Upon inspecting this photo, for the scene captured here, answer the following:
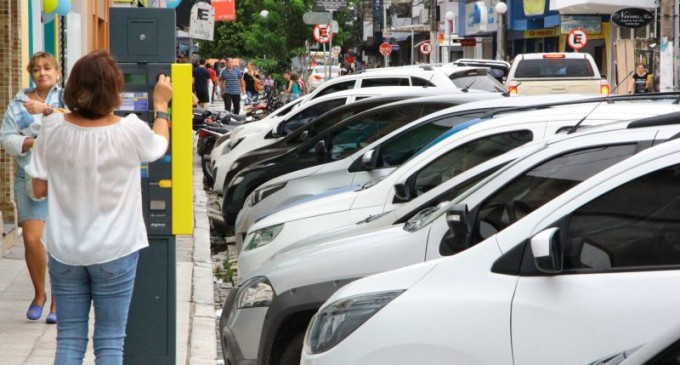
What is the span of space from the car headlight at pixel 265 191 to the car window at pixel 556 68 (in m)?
16.4

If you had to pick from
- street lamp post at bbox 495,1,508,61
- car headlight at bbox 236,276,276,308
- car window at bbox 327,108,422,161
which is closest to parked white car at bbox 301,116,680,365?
→ car headlight at bbox 236,276,276,308

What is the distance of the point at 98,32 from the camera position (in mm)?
25812

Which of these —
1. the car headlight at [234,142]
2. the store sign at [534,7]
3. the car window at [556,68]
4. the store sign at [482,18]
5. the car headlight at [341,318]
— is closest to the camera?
the car headlight at [341,318]

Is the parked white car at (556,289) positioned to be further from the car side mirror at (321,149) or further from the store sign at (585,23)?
the store sign at (585,23)

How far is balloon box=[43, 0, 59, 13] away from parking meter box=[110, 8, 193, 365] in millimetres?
9108

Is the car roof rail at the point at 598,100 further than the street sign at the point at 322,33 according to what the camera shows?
No

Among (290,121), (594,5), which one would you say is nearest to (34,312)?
(290,121)

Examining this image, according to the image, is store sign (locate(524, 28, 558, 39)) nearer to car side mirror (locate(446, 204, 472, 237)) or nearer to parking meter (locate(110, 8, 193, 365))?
parking meter (locate(110, 8, 193, 365))

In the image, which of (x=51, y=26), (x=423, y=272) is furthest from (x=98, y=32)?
A: (x=423, y=272)

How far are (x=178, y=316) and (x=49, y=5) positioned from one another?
23.6ft

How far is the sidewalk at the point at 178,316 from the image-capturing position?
8.00 meters

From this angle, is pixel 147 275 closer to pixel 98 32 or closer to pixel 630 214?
pixel 630 214

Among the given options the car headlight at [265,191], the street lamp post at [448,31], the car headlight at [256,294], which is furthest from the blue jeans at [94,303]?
the street lamp post at [448,31]

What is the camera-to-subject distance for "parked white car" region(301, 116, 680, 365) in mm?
4652
